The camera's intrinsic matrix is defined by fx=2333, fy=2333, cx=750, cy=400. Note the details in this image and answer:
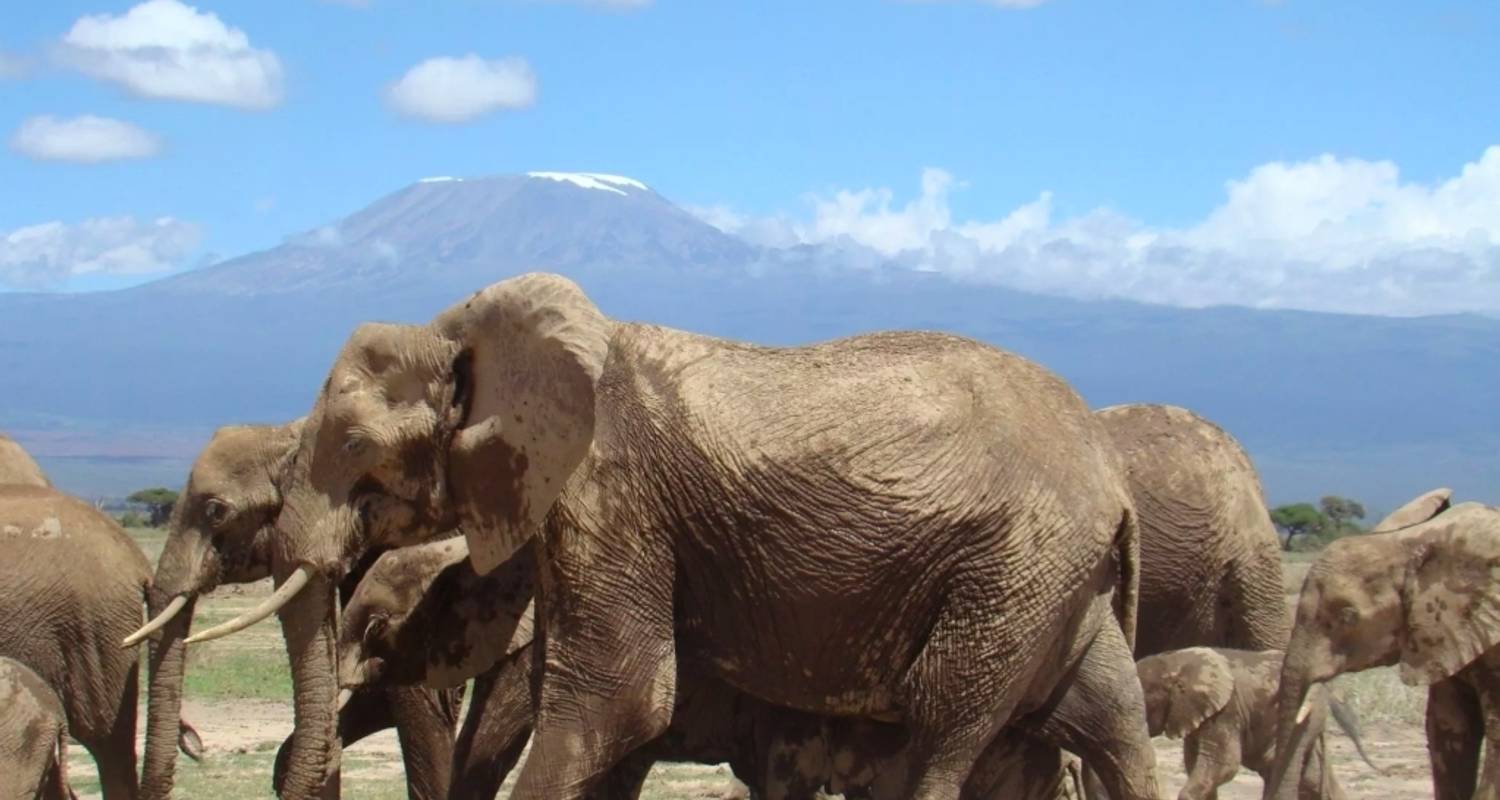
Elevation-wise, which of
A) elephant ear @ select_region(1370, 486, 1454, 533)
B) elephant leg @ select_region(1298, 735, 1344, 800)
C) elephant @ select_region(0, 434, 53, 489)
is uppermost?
elephant ear @ select_region(1370, 486, 1454, 533)

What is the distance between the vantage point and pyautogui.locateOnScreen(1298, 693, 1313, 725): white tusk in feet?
36.3

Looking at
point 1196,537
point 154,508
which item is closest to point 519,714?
point 1196,537

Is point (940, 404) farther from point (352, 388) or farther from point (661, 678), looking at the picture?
point (352, 388)

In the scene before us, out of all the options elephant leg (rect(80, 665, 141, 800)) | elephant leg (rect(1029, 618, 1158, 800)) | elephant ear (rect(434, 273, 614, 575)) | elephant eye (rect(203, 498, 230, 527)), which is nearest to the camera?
elephant ear (rect(434, 273, 614, 575))

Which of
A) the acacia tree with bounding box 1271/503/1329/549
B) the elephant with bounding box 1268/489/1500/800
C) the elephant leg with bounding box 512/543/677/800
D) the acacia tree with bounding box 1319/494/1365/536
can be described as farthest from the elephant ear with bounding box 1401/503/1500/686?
the acacia tree with bounding box 1319/494/1365/536

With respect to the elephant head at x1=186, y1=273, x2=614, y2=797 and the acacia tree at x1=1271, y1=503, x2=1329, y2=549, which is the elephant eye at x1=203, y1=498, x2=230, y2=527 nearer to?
the elephant head at x1=186, y1=273, x2=614, y2=797

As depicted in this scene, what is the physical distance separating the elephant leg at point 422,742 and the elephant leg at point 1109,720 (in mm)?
2979

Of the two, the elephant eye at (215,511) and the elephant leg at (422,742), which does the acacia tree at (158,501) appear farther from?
the elephant leg at (422,742)

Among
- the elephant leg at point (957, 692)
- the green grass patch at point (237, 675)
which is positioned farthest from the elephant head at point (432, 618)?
the green grass patch at point (237, 675)

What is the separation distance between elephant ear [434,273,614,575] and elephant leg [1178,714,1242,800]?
17.3 feet

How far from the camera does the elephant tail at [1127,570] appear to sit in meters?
8.20

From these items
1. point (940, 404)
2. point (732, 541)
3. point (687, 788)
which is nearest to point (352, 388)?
point (732, 541)

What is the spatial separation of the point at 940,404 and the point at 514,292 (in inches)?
58.1

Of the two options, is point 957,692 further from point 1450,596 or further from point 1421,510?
point 1421,510
